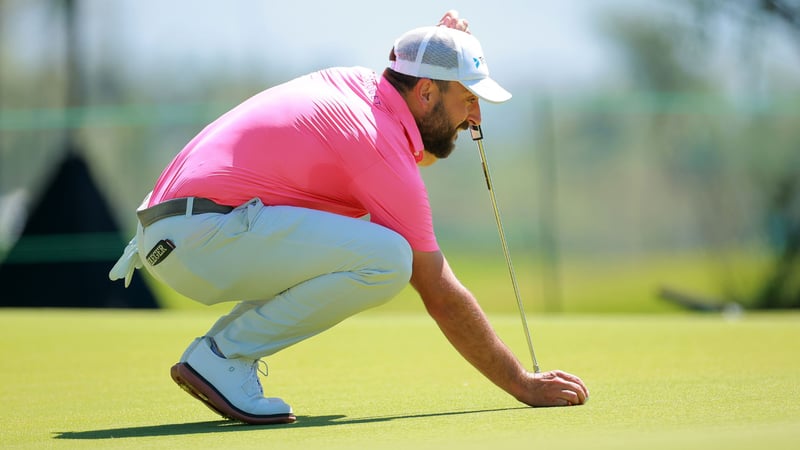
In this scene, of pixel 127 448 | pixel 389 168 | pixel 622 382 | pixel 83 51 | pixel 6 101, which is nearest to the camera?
pixel 127 448

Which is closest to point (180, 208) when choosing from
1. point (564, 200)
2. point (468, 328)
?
point (468, 328)

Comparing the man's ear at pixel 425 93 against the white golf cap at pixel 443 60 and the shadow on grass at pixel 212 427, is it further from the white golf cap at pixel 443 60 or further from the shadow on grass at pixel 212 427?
the shadow on grass at pixel 212 427

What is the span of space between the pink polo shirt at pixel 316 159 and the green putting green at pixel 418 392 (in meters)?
0.67

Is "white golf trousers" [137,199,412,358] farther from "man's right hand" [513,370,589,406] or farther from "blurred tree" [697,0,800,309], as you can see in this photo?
"blurred tree" [697,0,800,309]

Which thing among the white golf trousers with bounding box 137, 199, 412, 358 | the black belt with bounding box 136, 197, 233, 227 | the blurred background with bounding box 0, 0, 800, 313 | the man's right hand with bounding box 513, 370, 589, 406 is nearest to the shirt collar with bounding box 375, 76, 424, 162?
the white golf trousers with bounding box 137, 199, 412, 358

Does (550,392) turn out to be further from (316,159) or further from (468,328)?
(316,159)

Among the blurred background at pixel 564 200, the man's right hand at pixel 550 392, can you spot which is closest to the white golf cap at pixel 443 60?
the man's right hand at pixel 550 392

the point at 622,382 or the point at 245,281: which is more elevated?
the point at 245,281

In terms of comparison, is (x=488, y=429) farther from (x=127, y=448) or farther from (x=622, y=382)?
(x=622, y=382)

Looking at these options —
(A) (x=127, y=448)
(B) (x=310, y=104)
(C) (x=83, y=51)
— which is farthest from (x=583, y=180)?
(A) (x=127, y=448)

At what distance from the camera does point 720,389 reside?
14.5 ft

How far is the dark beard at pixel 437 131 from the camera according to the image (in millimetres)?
4156

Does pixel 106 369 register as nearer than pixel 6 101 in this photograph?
Yes

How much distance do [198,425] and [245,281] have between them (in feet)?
1.51
